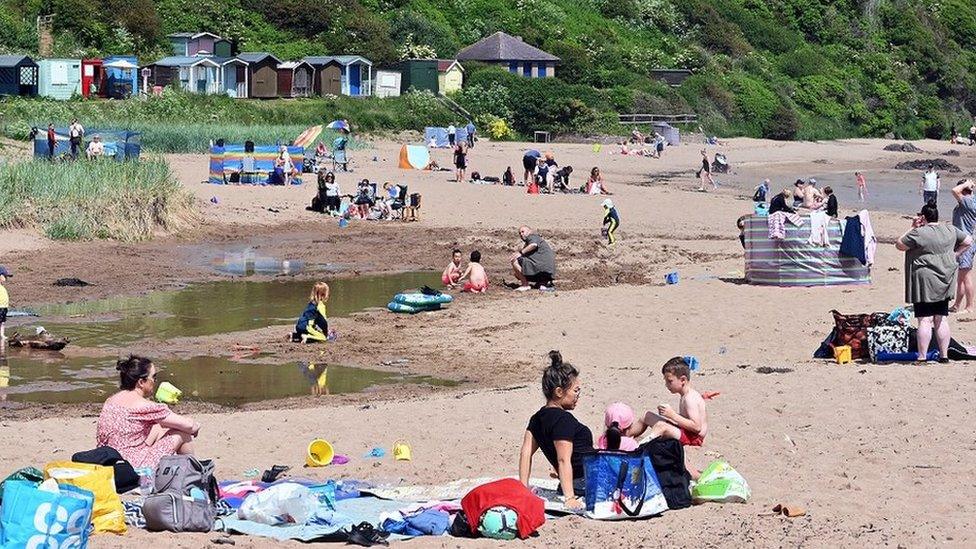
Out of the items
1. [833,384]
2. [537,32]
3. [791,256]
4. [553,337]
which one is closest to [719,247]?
[791,256]

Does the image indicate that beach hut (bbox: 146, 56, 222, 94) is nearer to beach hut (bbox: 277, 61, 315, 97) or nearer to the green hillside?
beach hut (bbox: 277, 61, 315, 97)

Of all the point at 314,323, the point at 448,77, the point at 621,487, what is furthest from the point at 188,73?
the point at 621,487

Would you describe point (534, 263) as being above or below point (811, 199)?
below

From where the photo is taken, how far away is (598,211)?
108 feet

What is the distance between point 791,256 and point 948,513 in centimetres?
1140

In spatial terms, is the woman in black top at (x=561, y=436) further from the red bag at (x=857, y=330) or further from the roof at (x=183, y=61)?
the roof at (x=183, y=61)

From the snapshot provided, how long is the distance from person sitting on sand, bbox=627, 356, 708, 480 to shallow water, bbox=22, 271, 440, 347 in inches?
358

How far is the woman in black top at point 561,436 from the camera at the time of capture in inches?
372

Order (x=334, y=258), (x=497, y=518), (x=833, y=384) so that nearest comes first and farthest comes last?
(x=497, y=518) → (x=833, y=384) → (x=334, y=258)

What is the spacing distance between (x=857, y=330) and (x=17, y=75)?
149 ft

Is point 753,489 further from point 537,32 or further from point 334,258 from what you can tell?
point 537,32

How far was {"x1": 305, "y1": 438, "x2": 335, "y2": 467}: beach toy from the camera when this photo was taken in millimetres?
11070

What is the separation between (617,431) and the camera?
9.85m

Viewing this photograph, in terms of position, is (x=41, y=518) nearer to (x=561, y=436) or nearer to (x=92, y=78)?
(x=561, y=436)
